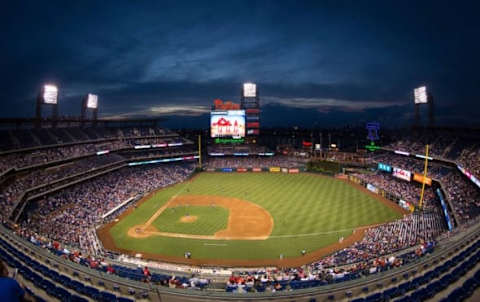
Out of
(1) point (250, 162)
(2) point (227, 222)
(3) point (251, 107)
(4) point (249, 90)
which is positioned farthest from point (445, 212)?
(4) point (249, 90)

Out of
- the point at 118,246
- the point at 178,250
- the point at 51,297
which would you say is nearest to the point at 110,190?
the point at 118,246

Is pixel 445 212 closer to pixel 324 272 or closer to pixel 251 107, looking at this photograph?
pixel 324 272

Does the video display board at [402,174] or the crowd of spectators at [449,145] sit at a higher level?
the crowd of spectators at [449,145]

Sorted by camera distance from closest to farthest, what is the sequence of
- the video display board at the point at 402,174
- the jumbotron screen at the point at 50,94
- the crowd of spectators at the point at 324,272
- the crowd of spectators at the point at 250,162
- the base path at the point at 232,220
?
the crowd of spectators at the point at 324,272
the base path at the point at 232,220
the video display board at the point at 402,174
the jumbotron screen at the point at 50,94
the crowd of spectators at the point at 250,162

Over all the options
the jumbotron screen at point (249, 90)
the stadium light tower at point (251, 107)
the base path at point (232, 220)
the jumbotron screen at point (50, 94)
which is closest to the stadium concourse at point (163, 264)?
the base path at point (232, 220)

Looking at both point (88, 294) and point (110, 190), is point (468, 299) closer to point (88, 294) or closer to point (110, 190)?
point (88, 294)

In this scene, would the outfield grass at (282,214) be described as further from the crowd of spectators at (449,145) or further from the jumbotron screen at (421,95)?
the jumbotron screen at (421,95)
